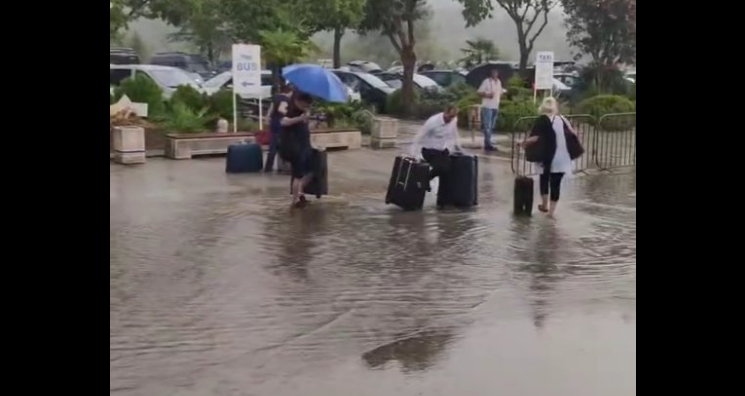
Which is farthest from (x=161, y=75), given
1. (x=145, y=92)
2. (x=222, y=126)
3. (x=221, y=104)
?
(x=222, y=126)

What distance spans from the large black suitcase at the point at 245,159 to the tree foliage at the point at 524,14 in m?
4.60

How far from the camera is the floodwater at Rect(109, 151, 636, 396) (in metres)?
5.50

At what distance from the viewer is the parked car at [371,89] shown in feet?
59.7

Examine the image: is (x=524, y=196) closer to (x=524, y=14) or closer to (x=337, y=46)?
(x=524, y=14)

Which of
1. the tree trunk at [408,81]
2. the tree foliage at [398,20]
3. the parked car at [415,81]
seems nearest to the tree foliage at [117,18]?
the tree foliage at [398,20]

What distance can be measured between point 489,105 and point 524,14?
1.64 meters

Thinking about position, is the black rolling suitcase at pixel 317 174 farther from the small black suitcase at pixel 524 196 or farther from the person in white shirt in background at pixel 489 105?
the person in white shirt in background at pixel 489 105

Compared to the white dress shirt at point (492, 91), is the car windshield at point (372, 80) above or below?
above

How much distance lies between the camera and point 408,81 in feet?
59.3

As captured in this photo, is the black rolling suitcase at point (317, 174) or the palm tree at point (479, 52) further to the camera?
the palm tree at point (479, 52)

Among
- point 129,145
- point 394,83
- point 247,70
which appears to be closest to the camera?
point 129,145
